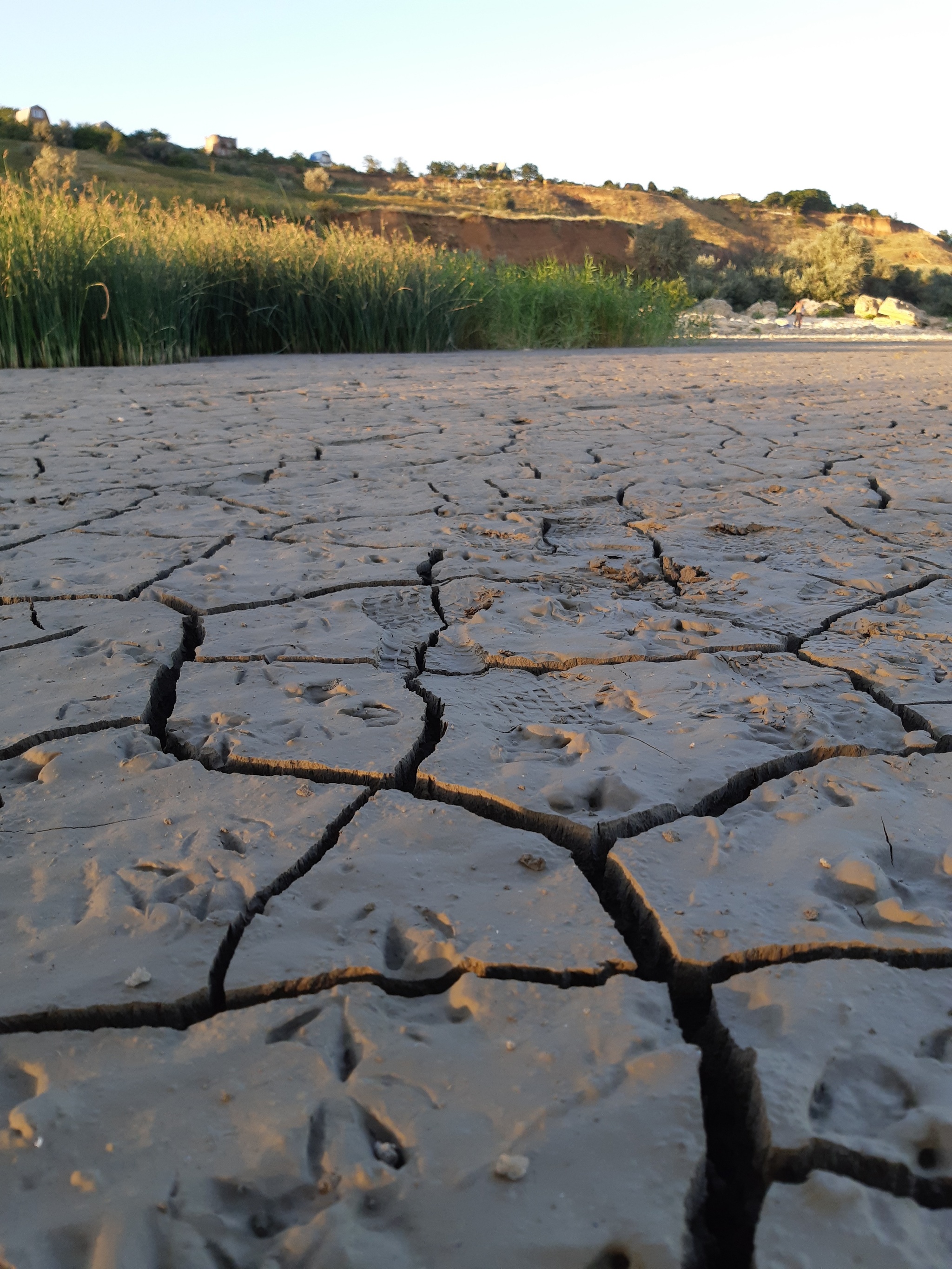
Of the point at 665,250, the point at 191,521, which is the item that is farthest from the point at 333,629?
the point at 665,250

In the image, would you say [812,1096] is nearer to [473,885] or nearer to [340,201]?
[473,885]

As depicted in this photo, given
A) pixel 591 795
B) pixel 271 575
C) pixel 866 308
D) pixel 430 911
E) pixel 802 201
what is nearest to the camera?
pixel 430 911

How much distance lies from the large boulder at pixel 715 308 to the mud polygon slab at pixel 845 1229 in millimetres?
18883

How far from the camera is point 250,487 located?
3455 mm

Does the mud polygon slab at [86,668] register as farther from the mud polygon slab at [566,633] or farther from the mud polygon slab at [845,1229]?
the mud polygon slab at [845,1229]

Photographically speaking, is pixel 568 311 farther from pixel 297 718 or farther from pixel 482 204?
pixel 482 204

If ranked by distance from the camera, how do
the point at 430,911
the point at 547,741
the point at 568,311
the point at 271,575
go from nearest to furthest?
1. the point at 430,911
2. the point at 547,741
3. the point at 271,575
4. the point at 568,311

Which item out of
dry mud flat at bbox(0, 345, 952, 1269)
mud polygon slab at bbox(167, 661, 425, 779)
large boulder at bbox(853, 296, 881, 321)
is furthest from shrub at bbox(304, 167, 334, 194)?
mud polygon slab at bbox(167, 661, 425, 779)

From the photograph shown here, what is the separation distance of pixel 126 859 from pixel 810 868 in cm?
91

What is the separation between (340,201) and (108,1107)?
31180mm

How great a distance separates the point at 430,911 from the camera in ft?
3.69

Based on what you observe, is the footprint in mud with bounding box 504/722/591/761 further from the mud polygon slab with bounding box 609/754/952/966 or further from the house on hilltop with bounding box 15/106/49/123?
the house on hilltop with bounding box 15/106/49/123

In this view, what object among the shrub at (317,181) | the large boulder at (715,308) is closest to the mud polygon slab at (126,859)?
the large boulder at (715,308)

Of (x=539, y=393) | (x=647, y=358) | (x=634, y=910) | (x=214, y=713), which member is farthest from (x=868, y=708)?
(x=647, y=358)
